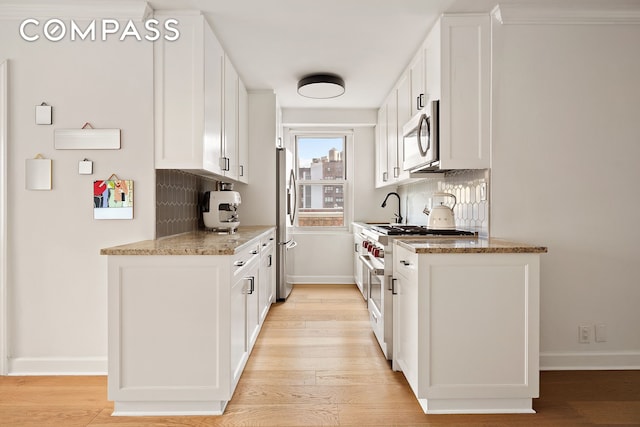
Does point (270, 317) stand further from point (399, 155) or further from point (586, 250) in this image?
point (586, 250)

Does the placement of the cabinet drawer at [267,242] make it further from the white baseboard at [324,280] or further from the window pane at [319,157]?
the window pane at [319,157]

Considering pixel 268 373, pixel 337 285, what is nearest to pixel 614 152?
pixel 268 373

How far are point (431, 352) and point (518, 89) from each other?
1762 millimetres

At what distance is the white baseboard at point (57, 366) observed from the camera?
2.46m

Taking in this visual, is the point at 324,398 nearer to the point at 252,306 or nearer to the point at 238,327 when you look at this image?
the point at 238,327

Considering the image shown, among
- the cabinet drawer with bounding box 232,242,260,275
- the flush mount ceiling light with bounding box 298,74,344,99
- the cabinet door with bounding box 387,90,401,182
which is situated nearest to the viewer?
the cabinet drawer with bounding box 232,242,260,275

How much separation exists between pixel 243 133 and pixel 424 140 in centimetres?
200

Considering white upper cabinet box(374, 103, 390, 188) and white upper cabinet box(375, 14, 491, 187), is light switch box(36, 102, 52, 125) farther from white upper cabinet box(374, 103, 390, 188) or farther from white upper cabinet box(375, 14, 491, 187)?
white upper cabinet box(374, 103, 390, 188)

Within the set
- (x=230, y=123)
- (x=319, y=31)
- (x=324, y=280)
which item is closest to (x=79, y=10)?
(x=230, y=123)

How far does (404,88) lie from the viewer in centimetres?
360

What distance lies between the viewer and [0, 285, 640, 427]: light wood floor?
6.48ft

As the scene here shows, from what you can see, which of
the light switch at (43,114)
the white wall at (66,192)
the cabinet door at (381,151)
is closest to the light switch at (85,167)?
the white wall at (66,192)

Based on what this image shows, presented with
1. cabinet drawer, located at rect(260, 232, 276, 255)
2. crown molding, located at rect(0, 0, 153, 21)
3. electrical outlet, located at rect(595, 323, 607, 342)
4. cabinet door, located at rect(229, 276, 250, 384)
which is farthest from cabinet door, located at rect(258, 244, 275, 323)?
electrical outlet, located at rect(595, 323, 607, 342)

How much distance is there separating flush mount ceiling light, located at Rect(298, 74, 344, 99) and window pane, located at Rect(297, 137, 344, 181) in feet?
5.20
